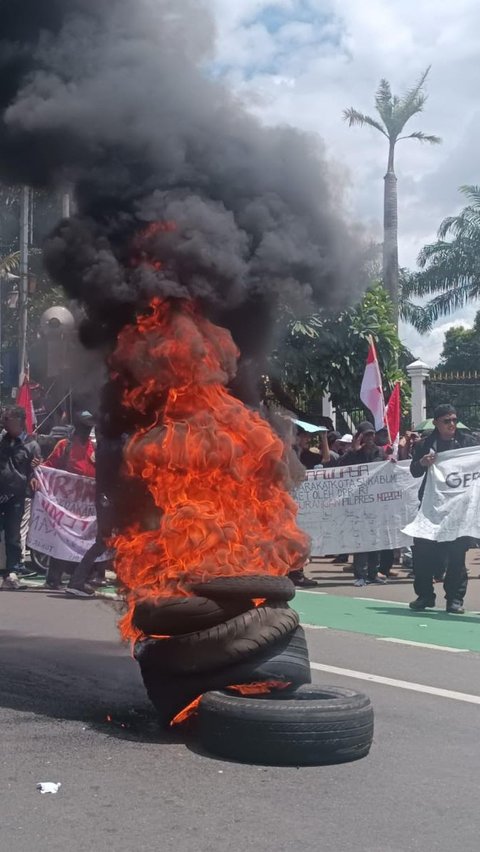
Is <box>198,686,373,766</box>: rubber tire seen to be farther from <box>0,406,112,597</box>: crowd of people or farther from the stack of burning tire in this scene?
<box>0,406,112,597</box>: crowd of people

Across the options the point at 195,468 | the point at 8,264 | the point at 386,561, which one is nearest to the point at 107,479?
the point at 195,468

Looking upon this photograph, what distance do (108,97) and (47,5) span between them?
1.16m

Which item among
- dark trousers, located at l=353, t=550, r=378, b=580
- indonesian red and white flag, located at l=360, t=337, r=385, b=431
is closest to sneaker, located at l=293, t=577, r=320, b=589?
dark trousers, located at l=353, t=550, r=378, b=580

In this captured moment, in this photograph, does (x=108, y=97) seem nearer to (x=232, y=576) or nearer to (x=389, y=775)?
(x=232, y=576)

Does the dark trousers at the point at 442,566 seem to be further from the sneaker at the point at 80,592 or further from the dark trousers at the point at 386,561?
the sneaker at the point at 80,592

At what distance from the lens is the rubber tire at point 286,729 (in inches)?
191

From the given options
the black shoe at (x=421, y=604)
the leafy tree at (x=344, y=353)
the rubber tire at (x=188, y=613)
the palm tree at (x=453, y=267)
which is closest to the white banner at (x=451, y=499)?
the black shoe at (x=421, y=604)

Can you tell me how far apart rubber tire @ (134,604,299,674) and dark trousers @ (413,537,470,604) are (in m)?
5.38

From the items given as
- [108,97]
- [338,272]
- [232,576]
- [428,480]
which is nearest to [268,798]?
[232,576]

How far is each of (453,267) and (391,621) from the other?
31.8 metres

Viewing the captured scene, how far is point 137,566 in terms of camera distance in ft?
19.4

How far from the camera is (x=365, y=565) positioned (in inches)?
507

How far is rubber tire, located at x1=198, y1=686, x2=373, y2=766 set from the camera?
4852mm

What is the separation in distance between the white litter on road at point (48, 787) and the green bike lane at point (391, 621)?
4.54 meters
